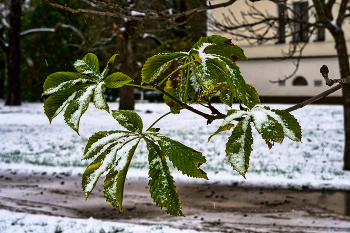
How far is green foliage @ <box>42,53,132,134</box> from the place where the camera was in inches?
27.0

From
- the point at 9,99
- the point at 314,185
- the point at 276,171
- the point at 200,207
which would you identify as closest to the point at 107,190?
the point at 200,207

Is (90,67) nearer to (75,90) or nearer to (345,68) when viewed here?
(75,90)

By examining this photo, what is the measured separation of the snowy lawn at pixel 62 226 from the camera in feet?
12.9

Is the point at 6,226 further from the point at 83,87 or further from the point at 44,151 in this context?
the point at 44,151

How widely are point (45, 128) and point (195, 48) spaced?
13.0 m

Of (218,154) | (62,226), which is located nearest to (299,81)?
(218,154)

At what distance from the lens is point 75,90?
71cm

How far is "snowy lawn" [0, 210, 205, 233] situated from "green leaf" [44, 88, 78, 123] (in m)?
3.37

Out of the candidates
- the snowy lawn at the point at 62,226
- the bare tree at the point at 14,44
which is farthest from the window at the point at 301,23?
the bare tree at the point at 14,44

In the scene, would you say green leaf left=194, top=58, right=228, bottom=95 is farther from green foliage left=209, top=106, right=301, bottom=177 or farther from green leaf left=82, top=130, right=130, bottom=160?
green leaf left=82, top=130, right=130, bottom=160

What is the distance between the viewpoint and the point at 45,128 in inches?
508

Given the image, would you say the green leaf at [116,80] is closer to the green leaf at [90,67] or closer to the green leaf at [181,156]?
the green leaf at [90,67]

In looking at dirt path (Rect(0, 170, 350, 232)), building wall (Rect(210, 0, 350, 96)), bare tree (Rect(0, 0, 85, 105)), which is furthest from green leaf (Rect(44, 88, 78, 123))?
building wall (Rect(210, 0, 350, 96))

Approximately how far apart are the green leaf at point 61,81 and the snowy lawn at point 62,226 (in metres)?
3.38
